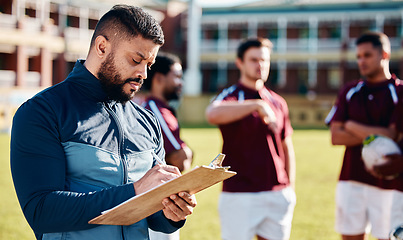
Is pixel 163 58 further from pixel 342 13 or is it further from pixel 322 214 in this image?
pixel 342 13

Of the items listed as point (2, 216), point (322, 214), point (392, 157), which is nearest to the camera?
point (392, 157)

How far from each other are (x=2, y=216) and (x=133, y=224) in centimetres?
628

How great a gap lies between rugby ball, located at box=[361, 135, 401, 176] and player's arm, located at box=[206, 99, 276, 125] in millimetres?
927

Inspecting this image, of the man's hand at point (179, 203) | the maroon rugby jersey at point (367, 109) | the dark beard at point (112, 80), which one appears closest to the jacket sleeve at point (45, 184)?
the man's hand at point (179, 203)

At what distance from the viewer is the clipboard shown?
6.39 ft

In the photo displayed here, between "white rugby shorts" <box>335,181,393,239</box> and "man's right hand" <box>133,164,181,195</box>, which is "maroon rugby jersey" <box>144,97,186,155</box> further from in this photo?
"man's right hand" <box>133,164,181,195</box>

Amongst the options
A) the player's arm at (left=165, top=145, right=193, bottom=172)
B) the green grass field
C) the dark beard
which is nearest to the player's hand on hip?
the player's arm at (left=165, top=145, right=193, bottom=172)

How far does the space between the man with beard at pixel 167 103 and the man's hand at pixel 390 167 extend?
1.70m

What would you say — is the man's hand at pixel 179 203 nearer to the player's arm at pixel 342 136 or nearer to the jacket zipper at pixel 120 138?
the jacket zipper at pixel 120 138

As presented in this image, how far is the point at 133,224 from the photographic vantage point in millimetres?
2336

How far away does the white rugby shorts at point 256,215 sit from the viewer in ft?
14.1

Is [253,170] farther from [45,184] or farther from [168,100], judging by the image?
[45,184]

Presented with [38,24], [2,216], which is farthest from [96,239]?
[38,24]

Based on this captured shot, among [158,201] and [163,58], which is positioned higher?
[163,58]
